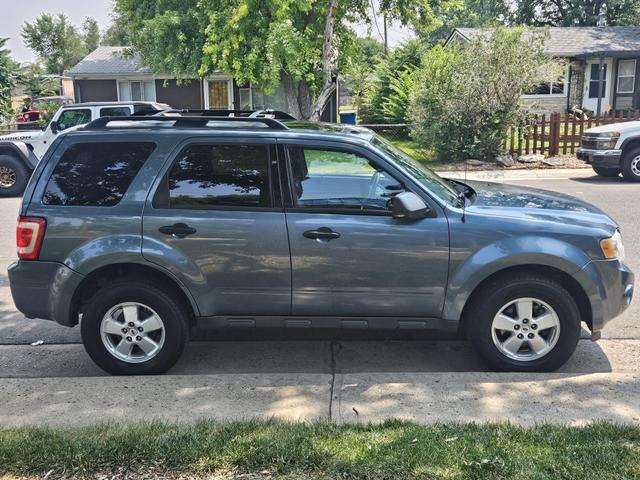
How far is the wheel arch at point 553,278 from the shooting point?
4512mm

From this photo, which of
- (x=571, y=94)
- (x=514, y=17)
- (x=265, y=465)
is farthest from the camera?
Result: (x=514, y=17)

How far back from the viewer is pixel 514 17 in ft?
156

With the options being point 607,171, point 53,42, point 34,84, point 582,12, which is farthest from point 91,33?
point 607,171

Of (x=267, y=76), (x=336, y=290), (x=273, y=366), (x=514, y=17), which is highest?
(x=514, y=17)

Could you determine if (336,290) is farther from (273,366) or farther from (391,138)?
(391,138)

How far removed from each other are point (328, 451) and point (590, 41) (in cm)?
3033

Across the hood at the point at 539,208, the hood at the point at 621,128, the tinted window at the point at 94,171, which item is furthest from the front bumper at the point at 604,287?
the hood at the point at 621,128

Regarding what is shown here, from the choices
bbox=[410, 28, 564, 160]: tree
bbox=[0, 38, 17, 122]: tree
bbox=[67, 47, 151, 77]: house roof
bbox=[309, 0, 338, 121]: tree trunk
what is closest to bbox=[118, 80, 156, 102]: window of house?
bbox=[67, 47, 151, 77]: house roof

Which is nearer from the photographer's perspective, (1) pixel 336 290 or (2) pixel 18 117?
(1) pixel 336 290

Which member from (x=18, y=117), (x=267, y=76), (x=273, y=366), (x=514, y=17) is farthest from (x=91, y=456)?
(x=514, y=17)

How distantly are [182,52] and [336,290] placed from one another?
1648 cm

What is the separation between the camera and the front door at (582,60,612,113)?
94.3ft

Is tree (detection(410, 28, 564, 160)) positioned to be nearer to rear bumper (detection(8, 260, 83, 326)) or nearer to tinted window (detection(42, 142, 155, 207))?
tinted window (detection(42, 142, 155, 207))

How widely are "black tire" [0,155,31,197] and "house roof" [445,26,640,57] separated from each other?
1926 cm
